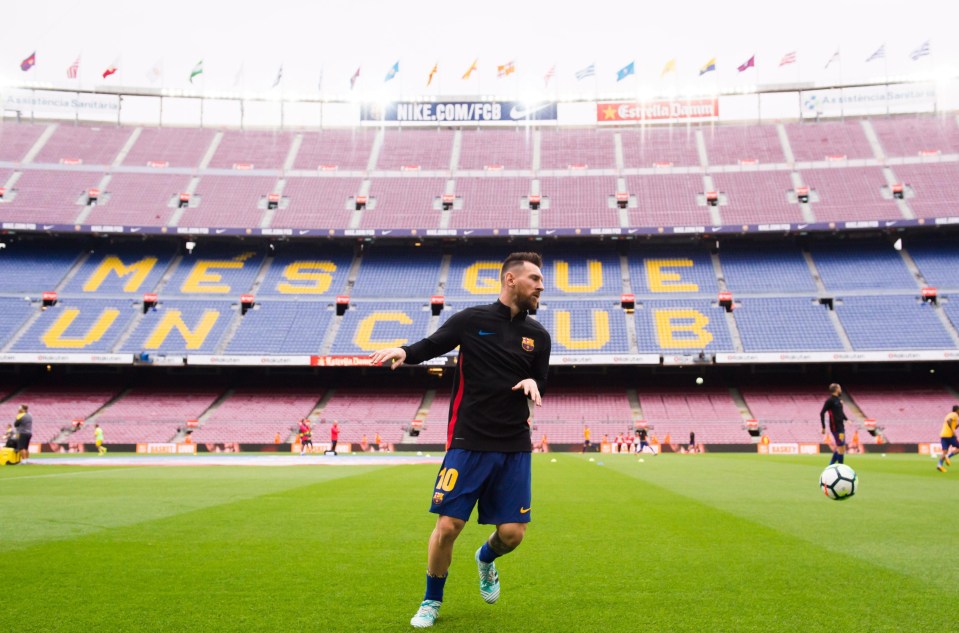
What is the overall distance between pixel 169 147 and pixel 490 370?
5998cm

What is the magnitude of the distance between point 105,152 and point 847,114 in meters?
59.7

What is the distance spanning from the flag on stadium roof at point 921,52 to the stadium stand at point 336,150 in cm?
4176

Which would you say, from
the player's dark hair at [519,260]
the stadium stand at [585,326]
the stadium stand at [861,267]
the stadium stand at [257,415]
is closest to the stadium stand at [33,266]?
the stadium stand at [257,415]

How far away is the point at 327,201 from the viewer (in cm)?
5281

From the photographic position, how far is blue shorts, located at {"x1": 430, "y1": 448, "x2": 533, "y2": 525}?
15.9ft

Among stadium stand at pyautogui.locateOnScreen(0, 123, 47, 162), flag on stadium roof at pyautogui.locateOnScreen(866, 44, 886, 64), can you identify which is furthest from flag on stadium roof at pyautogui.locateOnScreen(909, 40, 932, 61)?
stadium stand at pyautogui.locateOnScreen(0, 123, 47, 162)

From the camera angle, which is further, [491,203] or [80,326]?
[491,203]

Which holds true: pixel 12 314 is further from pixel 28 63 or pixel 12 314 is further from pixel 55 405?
pixel 28 63

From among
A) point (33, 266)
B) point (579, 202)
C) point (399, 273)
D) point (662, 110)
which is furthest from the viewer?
point (662, 110)

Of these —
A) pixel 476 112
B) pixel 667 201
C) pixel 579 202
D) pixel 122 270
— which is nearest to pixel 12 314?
pixel 122 270

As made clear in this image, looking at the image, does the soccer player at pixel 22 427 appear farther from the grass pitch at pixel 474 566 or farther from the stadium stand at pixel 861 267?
the stadium stand at pixel 861 267

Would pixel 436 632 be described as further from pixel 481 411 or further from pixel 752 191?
pixel 752 191

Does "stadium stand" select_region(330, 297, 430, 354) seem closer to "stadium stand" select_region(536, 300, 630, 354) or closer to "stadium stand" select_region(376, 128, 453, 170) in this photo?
"stadium stand" select_region(536, 300, 630, 354)

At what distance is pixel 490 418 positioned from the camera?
16.4 ft
